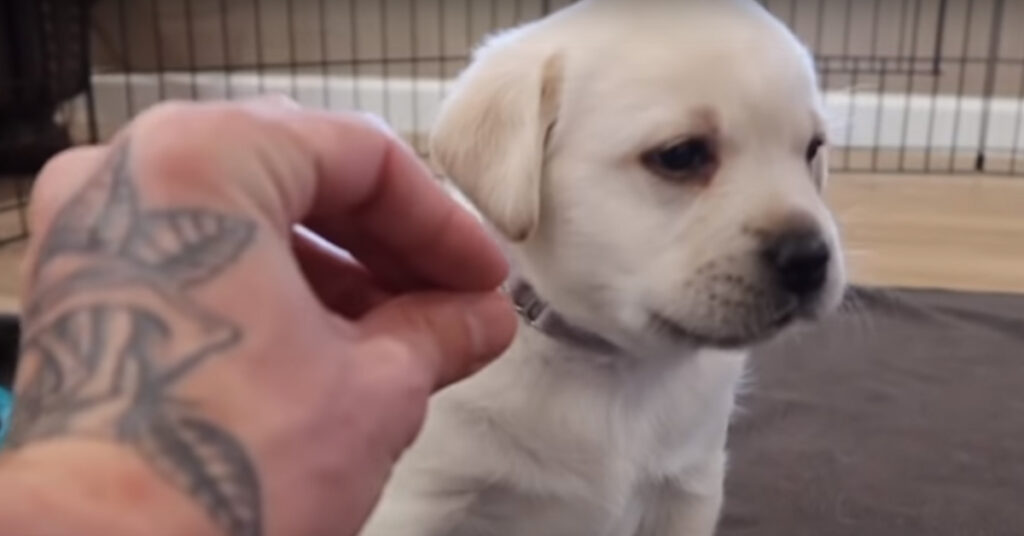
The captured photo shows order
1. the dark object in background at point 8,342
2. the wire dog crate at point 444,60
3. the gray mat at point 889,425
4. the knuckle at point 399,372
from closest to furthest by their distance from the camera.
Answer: the knuckle at point 399,372 < the gray mat at point 889,425 < the dark object in background at point 8,342 < the wire dog crate at point 444,60

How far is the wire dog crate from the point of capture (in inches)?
120

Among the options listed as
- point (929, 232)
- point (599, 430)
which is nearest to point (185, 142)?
point (599, 430)

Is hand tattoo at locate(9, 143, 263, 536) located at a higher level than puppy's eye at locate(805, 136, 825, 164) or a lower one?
higher

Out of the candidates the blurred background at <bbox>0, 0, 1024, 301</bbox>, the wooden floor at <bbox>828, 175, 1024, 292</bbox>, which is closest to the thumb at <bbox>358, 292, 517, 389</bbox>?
the wooden floor at <bbox>828, 175, 1024, 292</bbox>

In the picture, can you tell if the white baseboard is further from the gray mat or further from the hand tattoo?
the hand tattoo

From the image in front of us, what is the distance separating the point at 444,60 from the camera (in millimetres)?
3252

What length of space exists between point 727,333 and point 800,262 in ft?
0.24

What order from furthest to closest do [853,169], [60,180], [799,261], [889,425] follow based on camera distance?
[853,169]
[889,425]
[799,261]
[60,180]

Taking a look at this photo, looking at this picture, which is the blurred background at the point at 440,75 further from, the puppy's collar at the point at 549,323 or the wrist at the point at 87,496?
the wrist at the point at 87,496

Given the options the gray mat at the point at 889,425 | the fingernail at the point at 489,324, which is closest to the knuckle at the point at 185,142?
the fingernail at the point at 489,324

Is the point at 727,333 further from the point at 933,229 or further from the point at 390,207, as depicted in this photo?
the point at 933,229

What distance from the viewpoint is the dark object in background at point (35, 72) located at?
2.64m

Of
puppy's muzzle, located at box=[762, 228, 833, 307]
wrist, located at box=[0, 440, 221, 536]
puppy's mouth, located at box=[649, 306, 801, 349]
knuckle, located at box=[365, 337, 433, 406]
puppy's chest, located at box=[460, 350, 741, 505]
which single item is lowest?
puppy's chest, located at box=[460, 350, 741, 505]

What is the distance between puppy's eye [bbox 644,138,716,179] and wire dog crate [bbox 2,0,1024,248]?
2034 millimetres
